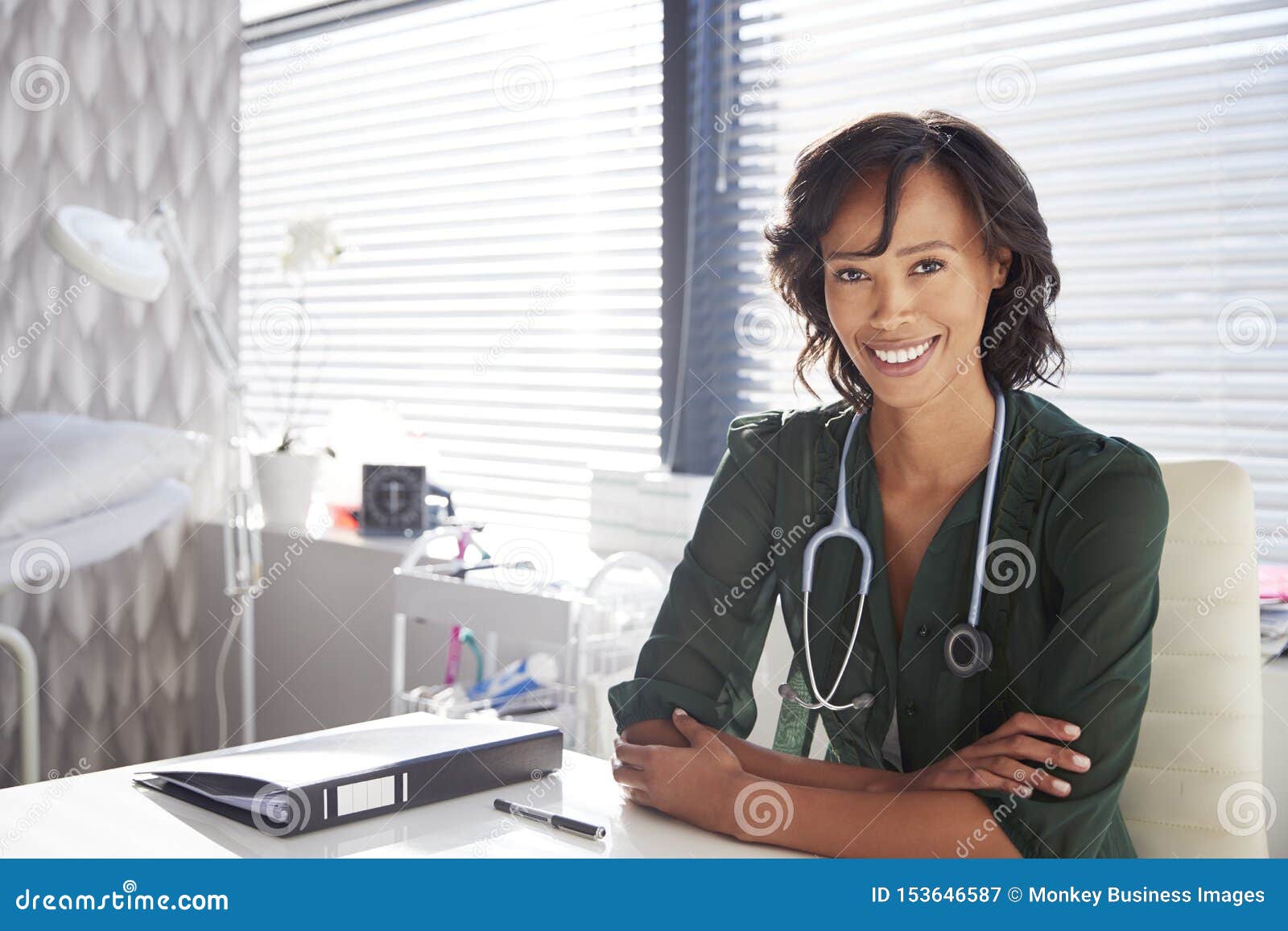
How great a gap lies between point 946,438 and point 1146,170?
3.03 feet

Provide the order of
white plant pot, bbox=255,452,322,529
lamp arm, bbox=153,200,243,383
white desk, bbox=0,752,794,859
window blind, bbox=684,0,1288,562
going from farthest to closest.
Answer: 1. white plant pot, bbox=255,452,322,529
2. lamp arm, bbox=153,200,243,383
3. window blind, bbox=684,0,1288,562
4. white desk, bbox=0,752,794,859

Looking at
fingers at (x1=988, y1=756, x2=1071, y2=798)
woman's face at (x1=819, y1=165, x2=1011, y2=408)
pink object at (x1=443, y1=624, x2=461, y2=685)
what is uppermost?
woman's face at (x1=819, y1=165, x2=1011, y2=408)

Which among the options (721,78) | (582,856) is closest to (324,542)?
(721,78)

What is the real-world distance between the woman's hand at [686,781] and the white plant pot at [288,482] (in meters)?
1.94

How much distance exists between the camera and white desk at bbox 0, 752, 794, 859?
2.74 ft

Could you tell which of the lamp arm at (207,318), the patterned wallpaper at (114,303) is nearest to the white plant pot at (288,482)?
the patterned wallpaper at (114,303)

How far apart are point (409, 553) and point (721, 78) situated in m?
1.20

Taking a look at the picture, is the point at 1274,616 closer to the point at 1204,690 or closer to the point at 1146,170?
the point at 1204,690

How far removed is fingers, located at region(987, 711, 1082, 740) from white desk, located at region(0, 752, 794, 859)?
26 centimetres

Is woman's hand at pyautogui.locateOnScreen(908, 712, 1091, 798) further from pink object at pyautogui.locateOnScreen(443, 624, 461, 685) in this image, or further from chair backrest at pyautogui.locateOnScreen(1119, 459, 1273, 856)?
pink object at pyautogui.locateOnScreen(443, 624, 461, 685)

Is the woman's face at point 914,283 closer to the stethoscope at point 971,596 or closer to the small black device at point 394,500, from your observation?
the stethoscope at point 971,596

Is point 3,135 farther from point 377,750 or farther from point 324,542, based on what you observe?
point 377,750

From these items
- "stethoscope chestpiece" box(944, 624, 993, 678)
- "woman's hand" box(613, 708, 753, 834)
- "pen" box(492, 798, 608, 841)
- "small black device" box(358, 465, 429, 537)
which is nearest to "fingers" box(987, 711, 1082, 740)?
"stethoscope chestpiece" box(944, 624, 993, 678)

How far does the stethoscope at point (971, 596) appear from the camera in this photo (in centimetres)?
118
